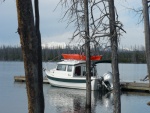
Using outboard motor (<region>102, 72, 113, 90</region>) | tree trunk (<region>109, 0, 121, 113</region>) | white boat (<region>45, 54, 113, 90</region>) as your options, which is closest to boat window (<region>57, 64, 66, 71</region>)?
white boat (<region>45, 54, 113, 90</region>)

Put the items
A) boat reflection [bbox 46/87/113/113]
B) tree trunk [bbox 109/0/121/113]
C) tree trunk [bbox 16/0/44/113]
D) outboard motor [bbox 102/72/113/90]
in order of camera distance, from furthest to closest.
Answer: outboard motor [bbox 102/72/113/90] → boat reflection [bbox 46/87/113/113] → tree trunk [bbox 109/0/121/113] → tree trunk [bbox 16/0/44/113]

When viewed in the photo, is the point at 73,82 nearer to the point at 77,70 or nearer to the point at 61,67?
the point at 77,70

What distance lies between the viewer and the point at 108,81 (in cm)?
3048

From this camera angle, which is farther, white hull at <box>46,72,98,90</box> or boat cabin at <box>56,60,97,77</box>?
boat cabin at <box>56,60,97,77</box>

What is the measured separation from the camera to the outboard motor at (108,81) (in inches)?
1192

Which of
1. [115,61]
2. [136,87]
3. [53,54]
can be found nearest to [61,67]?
[136,87]

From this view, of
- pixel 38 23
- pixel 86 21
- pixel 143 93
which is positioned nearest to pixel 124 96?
pixel 143 93

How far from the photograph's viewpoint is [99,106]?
22484 millimetres

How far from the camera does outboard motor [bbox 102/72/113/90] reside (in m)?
30.3

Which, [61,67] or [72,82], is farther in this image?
[61,67]

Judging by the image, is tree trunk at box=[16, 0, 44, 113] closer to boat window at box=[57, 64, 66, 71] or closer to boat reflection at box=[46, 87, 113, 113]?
boat reflection at box=[46, 87, 113, 113]

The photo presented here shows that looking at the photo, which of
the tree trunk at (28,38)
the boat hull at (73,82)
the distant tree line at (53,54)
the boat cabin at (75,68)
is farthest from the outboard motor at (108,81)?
the distant tree line at (53,54)

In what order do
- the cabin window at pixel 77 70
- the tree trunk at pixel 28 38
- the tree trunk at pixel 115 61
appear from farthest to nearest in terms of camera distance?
the cabin window at pixel 77 70 → the tree trunk at pixel 115 61 → the tree trunk at pixel 28 38

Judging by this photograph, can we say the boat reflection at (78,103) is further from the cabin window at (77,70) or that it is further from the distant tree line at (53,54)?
the distant tree line at (53,54)
